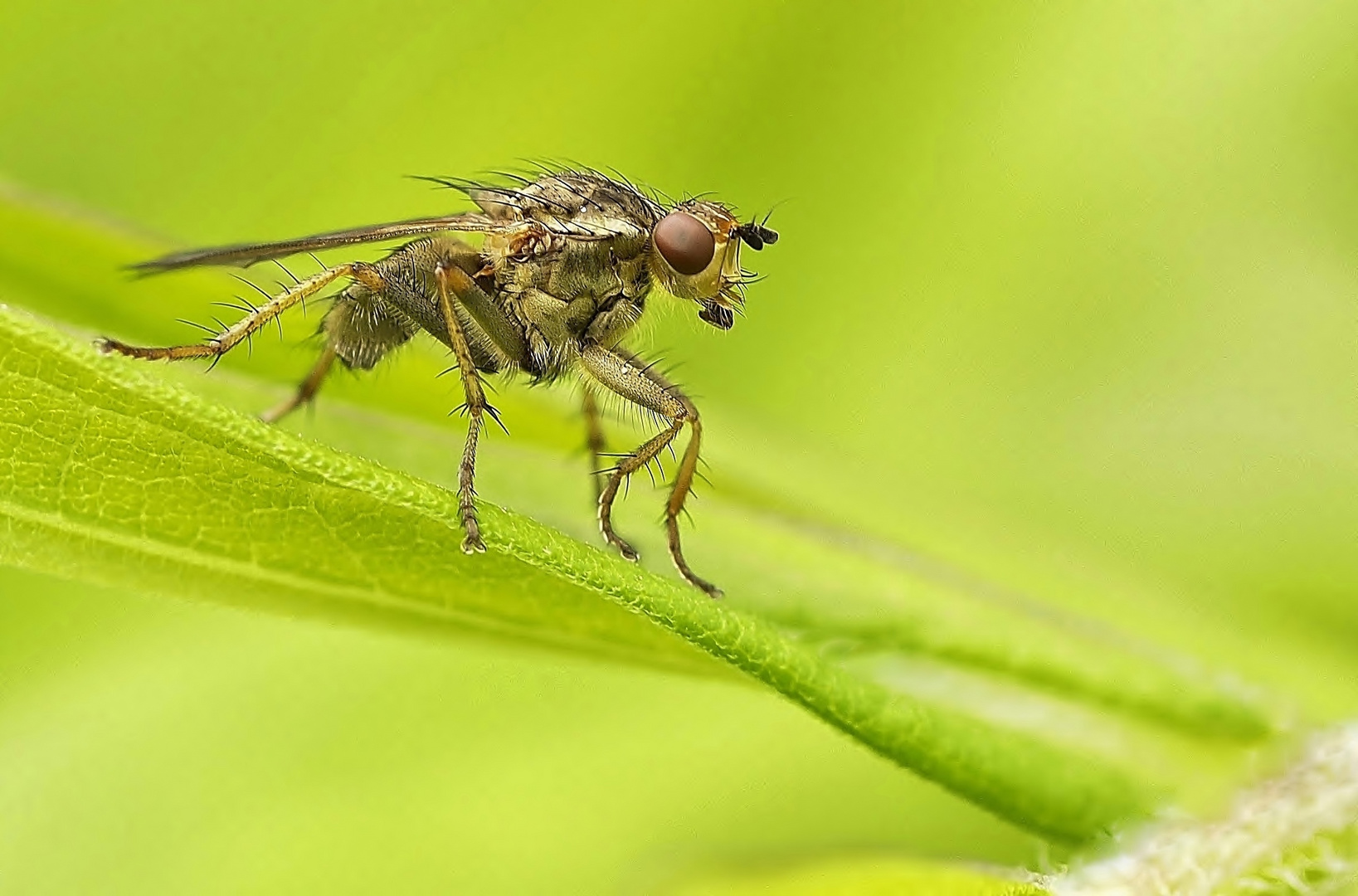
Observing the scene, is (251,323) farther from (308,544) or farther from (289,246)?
(308,544)

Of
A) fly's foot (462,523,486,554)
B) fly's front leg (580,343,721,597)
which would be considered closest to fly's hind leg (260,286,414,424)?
fly's front leg (580,343,721,597)

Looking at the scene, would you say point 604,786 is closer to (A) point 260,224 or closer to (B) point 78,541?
(B) point 78,541

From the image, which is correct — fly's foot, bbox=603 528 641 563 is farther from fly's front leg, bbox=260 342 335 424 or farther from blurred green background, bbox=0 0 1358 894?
fly's front leg, bbox=260 342 335 424

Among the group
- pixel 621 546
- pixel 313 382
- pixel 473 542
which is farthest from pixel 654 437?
pixel 473 542

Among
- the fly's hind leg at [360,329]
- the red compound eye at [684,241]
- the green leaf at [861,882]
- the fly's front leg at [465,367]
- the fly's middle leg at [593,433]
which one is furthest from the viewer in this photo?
A: the fly's middle leg at [593,433]

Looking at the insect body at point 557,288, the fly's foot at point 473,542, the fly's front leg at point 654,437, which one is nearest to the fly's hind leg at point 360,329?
the insect body at point 557,288

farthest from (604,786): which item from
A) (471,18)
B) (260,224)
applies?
(471,18)

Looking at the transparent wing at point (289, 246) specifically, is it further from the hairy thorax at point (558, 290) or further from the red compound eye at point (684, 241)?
the red compound eye at point (684, 241)
